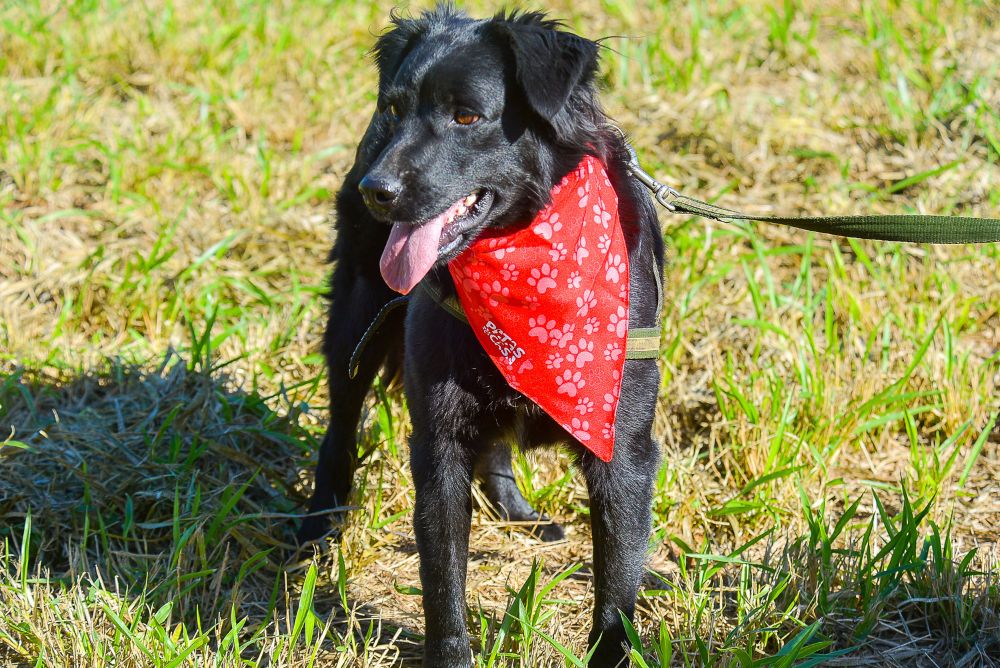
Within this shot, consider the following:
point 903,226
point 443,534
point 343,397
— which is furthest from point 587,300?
point 343,397

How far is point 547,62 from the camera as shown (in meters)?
2.45

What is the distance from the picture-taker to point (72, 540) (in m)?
3.25

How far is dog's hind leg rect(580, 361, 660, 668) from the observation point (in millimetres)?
2596

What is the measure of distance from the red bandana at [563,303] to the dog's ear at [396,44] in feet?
1.90

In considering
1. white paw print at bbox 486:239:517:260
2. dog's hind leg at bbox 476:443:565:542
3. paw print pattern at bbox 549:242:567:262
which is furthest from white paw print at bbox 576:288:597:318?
dog's hind leg at bbox 476:443:565:542

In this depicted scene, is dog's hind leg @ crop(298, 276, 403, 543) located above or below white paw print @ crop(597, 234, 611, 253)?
below

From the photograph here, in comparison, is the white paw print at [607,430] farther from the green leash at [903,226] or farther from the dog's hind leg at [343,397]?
the dog's hind leg at [343,397]

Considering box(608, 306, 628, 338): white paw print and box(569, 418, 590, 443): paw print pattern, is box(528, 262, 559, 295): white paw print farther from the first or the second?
box(569, 418, 590, 443): paw print pattern

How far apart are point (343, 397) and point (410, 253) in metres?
1.12

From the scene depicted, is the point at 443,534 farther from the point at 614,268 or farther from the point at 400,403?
the point at 400,403

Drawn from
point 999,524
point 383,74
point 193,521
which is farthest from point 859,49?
point 193,521

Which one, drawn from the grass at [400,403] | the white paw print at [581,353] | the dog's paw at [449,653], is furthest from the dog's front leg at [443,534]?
the white paw print at [581,353]

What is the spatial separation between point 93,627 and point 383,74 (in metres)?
1.69

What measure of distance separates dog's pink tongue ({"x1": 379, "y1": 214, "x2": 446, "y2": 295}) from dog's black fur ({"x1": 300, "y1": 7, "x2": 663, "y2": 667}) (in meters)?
0.04
